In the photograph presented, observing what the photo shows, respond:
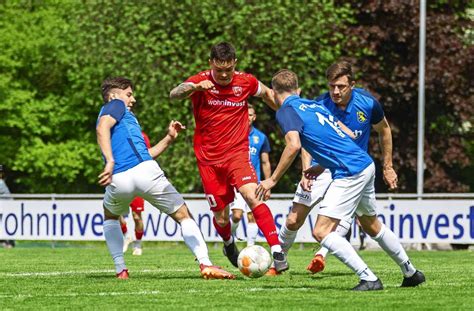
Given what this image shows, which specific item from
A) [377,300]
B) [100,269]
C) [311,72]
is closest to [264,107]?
[311,72]

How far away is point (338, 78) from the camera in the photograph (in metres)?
11.9

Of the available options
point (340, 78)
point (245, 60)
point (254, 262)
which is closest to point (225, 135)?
point (254, 262)

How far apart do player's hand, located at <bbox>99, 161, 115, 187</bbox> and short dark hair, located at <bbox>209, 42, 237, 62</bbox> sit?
5.67ft

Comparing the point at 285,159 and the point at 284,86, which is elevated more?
the point at 284,86

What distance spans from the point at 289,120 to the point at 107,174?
1910 millimetres

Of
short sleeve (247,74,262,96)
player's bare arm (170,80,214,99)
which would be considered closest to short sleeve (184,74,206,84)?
player's bare arm (170,80,214,99)

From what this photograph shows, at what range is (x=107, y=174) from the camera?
12148 millimetres

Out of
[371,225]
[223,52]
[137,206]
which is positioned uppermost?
[223,52]

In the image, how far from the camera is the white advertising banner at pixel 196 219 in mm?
24244

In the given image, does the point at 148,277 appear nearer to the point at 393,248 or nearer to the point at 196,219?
the point at 393,248

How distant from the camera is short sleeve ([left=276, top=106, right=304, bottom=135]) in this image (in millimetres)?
11375

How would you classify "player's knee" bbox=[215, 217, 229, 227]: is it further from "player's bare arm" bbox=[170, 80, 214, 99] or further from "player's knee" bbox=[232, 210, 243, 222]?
"player's knee" bbox=[232, 210, 243, 222]

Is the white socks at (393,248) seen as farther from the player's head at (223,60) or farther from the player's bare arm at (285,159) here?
the player's head at (223,60)

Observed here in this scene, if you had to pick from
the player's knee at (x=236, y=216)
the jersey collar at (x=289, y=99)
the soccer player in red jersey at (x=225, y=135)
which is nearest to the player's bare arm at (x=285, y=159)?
the jersey collar at (x=289, y=99)
